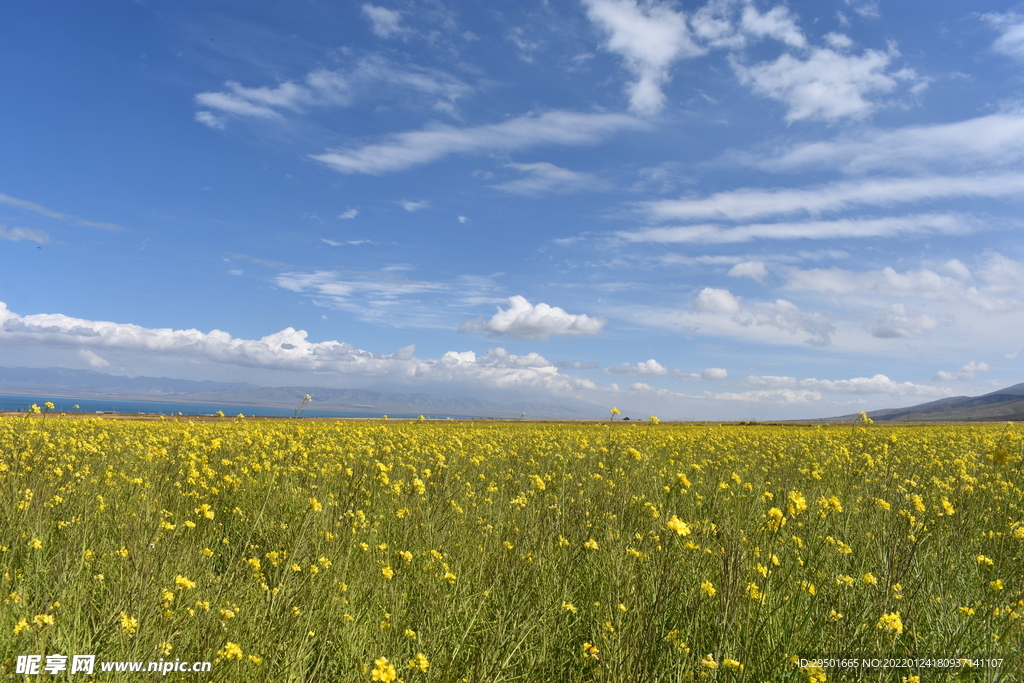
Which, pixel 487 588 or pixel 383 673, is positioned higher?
pixel 383 673

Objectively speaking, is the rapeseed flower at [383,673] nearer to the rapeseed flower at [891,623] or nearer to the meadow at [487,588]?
the meadow at [487,588]

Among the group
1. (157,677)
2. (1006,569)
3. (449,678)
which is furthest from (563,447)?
(157,677)

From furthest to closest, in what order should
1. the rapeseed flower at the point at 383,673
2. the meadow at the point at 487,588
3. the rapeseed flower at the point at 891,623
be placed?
1. the meadow at the point at 487,588
2. the rapeseed flower at the point at 891,623
3. the rapeseed flower at the point at 383,673

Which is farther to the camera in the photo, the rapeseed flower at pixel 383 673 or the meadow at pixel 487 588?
the meadow at pixel 487 588

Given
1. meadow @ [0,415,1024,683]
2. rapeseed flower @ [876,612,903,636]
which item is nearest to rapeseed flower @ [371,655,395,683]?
meadow @ [0,415,1024,683]

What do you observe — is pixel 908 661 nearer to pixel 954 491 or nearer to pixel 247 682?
pixel 247 682

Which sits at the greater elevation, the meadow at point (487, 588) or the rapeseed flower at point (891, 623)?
the rapeseed flower at point (891, 623)

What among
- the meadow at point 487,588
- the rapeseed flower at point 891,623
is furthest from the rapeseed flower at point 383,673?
the rapeseed flower at point 891,623

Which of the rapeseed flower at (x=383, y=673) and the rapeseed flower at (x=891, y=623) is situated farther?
the rapeseed flower at (x=891, y=623)

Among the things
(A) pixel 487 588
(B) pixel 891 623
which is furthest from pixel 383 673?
(B) pixel 891 623

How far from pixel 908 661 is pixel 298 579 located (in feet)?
12.3

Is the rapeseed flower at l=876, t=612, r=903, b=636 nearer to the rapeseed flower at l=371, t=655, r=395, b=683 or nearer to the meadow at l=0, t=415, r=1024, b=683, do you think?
the meadow at l=0, t=415, r=1024, b=683

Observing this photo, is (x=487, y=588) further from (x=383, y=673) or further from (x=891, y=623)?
(x=891, y=623)

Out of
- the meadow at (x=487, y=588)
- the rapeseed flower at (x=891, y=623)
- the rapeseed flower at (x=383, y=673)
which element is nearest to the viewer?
the rapeseed flower at (x=383, y=673)
